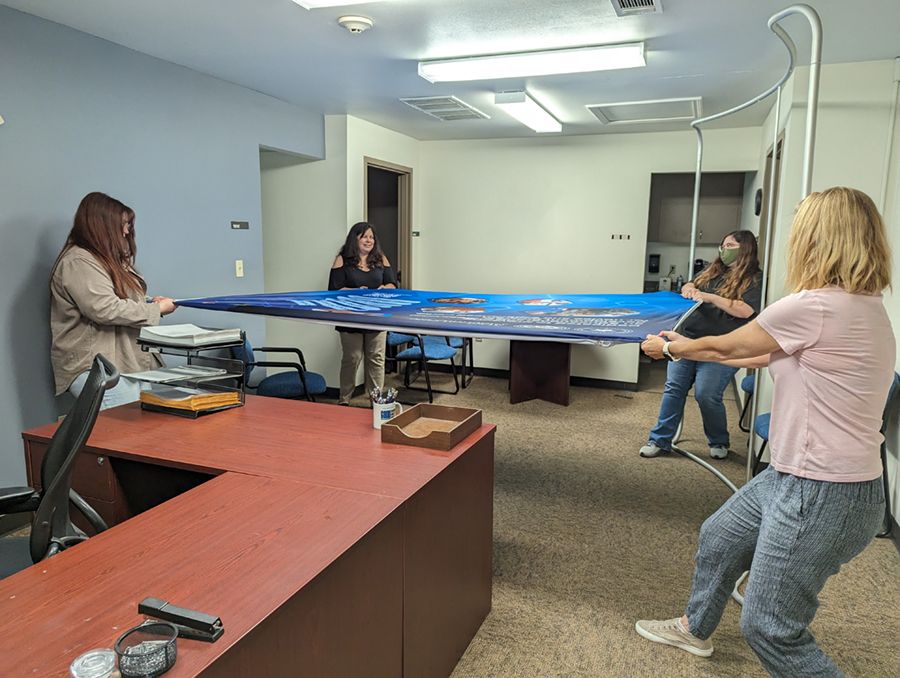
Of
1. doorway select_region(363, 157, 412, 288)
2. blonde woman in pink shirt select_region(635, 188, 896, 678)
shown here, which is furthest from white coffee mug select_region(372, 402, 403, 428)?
doorway select_region(363, 157, 412, 288)

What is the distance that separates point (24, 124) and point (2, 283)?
0.77 metres

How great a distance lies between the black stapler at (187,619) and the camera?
106 cm

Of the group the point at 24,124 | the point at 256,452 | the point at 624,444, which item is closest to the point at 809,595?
the point at 256,452

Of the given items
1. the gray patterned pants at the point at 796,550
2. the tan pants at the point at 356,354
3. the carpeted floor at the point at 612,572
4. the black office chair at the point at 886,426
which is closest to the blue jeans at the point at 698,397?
the carpeted floor at the point at 612,572

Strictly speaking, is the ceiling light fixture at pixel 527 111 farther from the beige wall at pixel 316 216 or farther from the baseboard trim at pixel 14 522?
the baseboard trim at pixel 14 522

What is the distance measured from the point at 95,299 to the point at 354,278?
83.6 inches

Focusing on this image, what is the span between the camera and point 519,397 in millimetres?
5539

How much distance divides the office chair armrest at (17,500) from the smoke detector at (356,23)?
2.37m

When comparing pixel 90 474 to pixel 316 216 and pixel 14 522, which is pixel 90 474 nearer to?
pixel 14 522

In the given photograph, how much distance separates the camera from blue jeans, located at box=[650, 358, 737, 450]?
377cm

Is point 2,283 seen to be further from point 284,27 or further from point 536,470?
point 536,470

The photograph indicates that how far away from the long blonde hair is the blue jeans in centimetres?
217

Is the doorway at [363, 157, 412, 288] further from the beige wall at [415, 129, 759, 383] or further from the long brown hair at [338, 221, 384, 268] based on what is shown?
the long brown hair at [338, 221, 384, 268]

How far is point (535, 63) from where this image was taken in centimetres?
344
